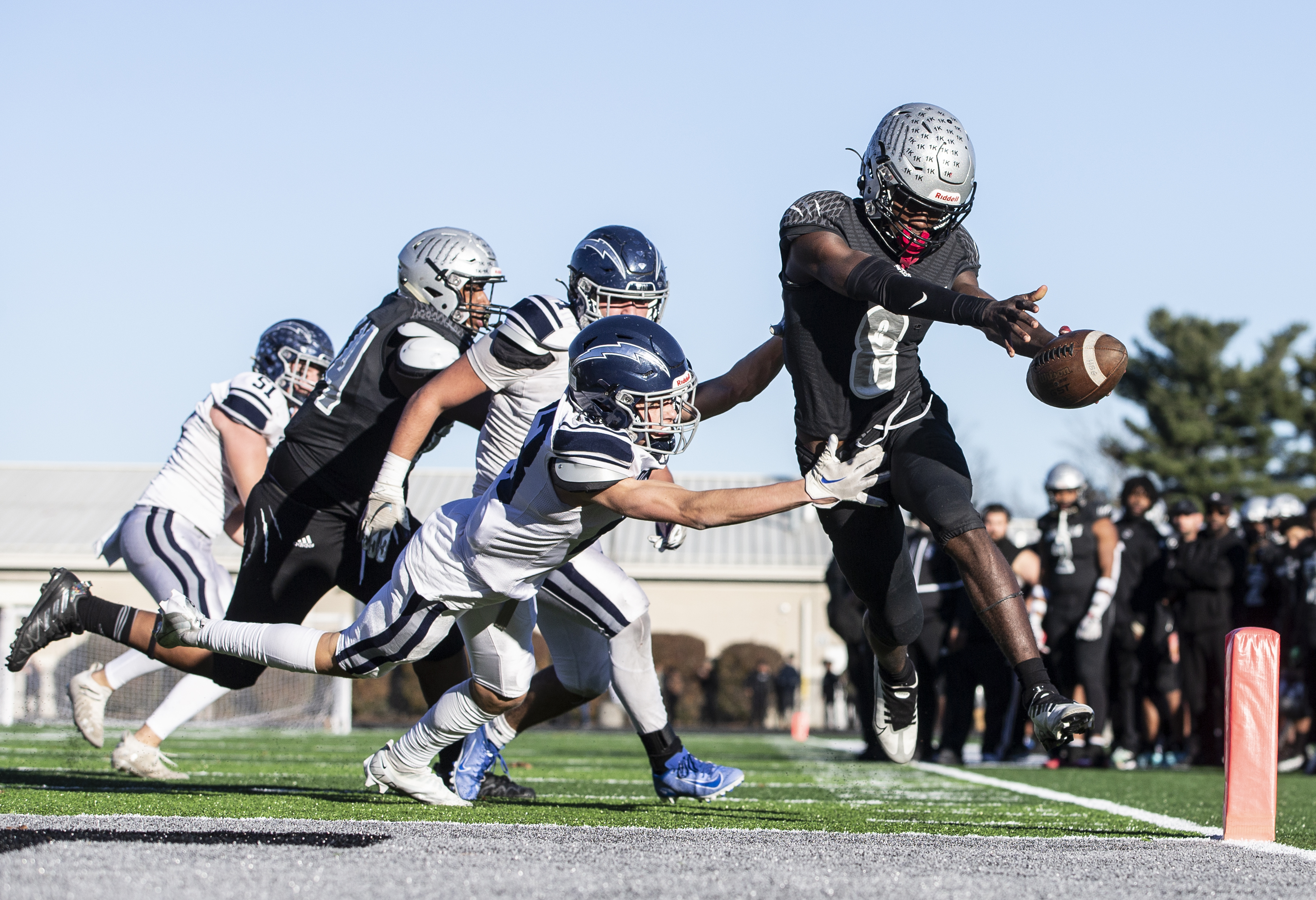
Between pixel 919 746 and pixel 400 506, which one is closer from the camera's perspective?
pixel 400 506

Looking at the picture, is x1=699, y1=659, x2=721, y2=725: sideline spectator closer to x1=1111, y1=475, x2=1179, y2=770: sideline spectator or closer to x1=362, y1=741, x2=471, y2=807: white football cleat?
x1=1111, y1=475, x2=1179, y2=770: sideline spectator

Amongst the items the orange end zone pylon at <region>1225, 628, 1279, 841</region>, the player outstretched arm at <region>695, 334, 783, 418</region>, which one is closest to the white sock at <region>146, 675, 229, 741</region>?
the player outstretched arm at <region>695, 334, 783, 418</region>

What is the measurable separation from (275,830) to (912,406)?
222cm

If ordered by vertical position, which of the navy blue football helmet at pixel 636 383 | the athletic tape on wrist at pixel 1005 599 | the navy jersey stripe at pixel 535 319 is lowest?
the athletic tape on wrist at pixel 1005 599

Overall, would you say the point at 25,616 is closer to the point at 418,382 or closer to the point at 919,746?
the point at 418,382

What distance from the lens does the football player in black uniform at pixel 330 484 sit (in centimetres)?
529

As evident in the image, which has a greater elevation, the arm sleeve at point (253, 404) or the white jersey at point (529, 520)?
the arm sleeve at point (253, 404)

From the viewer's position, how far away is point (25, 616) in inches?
211

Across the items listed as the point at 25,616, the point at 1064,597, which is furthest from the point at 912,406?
the point at 1064,597

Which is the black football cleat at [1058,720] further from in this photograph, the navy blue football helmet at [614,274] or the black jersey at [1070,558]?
the black jersey at [1070,558]

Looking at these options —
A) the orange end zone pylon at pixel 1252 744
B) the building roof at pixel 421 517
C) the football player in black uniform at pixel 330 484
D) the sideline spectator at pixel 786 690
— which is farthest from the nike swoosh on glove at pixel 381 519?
the building roof at pixel 421 517

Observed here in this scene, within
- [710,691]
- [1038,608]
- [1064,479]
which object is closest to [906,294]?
[1064,479]

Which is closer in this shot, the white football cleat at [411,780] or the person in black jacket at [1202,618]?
the white football cleat at [411,780]

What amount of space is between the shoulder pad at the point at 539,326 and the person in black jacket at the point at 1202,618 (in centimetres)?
635
